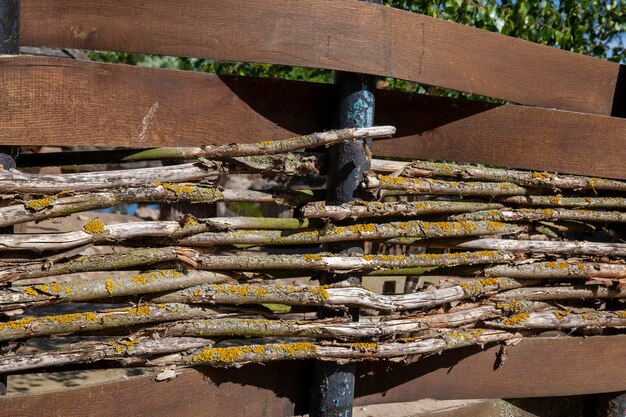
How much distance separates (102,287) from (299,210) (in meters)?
0.77

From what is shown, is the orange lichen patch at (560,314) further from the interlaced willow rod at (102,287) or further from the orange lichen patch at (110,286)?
the orange lichen patch at (110,286)

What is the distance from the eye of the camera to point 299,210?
2941mm

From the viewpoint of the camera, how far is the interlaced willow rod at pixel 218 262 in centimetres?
245

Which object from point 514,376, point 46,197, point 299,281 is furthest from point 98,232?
point 299,281

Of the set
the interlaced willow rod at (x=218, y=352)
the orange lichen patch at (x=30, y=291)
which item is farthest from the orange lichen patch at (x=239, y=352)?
the orange lichen patch at (x=30, y=291)

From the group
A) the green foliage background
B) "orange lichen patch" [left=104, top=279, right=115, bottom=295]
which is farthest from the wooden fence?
the green foliage background

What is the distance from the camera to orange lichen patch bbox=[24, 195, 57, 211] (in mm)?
2383

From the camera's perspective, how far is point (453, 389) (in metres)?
3.30

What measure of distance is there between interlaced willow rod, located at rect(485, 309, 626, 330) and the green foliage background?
260 cm

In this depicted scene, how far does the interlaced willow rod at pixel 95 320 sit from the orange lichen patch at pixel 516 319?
1297 mm

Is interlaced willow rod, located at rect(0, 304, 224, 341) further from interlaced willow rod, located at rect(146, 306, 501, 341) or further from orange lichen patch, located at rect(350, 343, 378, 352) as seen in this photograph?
orange lichen patch, located at rect(350, 343, 378, 352)

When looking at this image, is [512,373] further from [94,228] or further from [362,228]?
[94,228]

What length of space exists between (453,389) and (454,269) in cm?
49

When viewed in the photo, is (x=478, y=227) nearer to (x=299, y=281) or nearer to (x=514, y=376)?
(x=514, y=376)
